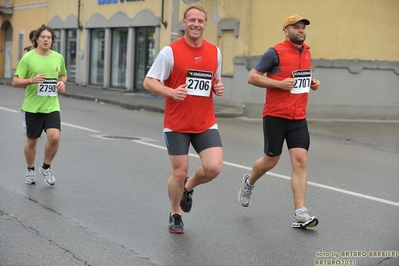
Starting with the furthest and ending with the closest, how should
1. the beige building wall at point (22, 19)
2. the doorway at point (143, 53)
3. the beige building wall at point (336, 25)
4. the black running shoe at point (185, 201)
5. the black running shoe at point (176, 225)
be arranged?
the beige building wall at point (22, 19), the doorway at point (143, 53), the beige building wall at point (336, 25), the black running shoe at point (185, 201), the black running shoe at point (176, 225)

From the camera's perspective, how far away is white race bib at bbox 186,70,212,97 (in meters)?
6.48

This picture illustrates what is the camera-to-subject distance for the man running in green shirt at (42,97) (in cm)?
886

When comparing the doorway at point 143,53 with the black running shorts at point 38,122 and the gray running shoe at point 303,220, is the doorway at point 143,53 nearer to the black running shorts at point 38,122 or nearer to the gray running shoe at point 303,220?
the black running shorts at point 38,122

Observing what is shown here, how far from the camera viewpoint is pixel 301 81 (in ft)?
23.9

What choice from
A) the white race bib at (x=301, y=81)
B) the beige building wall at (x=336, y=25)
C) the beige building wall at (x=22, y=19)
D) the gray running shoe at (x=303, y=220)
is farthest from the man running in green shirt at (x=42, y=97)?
the beige building wall at (x=22, y=19)

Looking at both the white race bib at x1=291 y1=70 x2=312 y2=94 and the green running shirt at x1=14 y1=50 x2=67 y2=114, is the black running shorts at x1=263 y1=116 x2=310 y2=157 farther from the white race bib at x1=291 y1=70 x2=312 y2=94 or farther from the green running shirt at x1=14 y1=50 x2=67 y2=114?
the green running shirt at x1=14 y1=50 x2=67 y2=114

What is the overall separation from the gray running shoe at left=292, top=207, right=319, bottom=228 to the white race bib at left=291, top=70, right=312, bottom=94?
1155 mm

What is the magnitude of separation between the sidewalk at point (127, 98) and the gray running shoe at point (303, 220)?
530 inches

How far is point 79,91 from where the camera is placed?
2944 centimetres

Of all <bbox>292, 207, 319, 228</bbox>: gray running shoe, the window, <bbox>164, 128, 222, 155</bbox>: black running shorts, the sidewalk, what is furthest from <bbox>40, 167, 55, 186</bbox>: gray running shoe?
the window

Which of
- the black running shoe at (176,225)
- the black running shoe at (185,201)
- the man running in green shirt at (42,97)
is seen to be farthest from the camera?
the man running in green shirt at (42,97)

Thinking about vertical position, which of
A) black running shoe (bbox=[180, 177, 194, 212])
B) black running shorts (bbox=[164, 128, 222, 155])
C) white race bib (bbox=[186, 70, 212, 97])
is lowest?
black running shoe (bbox=[180, 177, 194, 212])

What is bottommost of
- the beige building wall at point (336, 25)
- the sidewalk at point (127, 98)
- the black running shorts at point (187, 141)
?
the sidewalk at point (127, 98)

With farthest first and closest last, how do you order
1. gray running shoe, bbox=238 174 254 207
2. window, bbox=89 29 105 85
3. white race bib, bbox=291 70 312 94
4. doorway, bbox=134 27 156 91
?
window, bbox=89 29 105 85 → doorway, bbox=134 27 156 91 → gray running shoe, bbox=238 174 254 207 → white race bib, bbox=291 70 312 94
